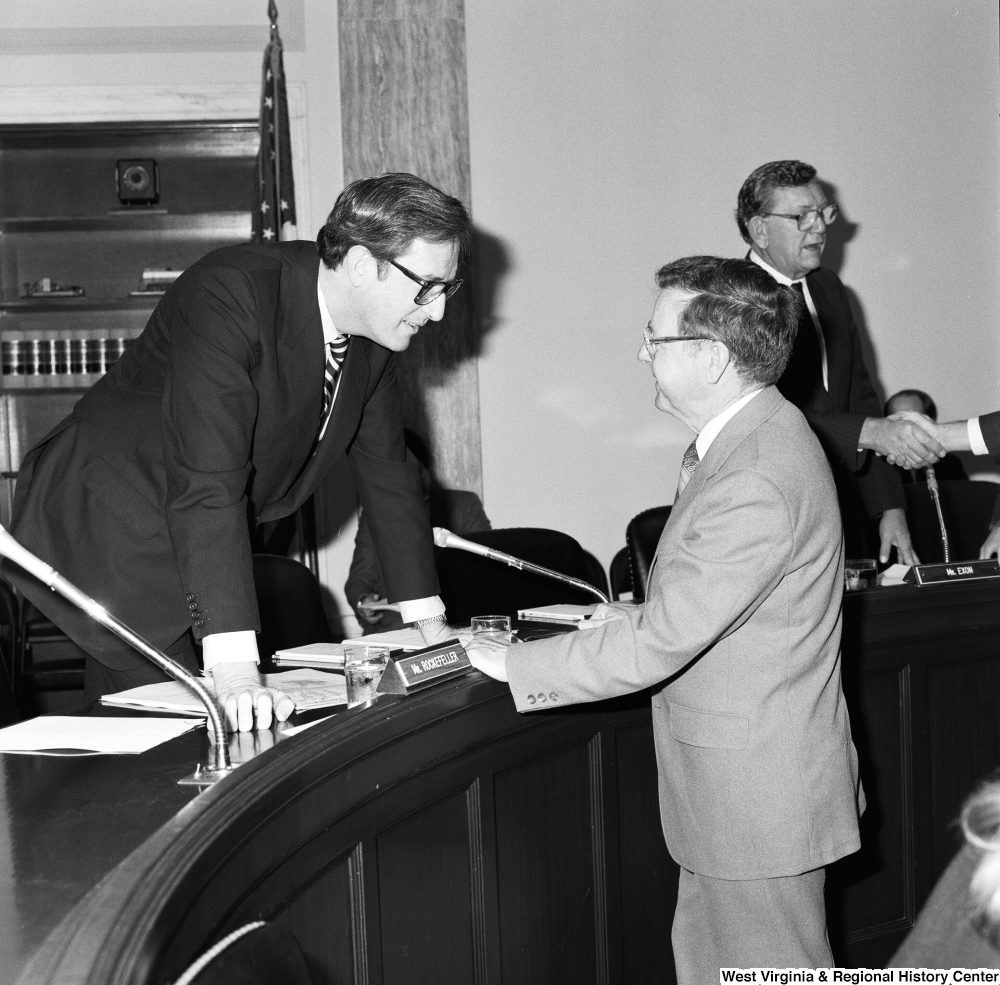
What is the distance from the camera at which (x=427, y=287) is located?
2.04m

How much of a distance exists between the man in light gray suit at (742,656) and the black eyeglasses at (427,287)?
0.39 metres

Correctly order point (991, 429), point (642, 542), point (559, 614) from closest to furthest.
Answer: point (559, 614), point (991, 429), point (642, 542)

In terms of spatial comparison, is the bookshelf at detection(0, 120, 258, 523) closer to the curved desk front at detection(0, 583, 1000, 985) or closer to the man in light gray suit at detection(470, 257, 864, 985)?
the curved desk front at detection(0, 583, 1000, 985)

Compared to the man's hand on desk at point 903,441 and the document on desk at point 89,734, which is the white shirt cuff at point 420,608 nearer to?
the document on desk at point 89,734

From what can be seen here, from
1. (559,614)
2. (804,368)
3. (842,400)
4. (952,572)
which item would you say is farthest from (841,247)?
(559,614)

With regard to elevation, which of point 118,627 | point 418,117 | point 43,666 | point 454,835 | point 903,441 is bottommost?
point 43,666

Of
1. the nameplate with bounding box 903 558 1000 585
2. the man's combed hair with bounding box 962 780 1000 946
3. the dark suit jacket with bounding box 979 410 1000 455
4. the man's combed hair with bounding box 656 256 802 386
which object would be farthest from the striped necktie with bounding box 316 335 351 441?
the dark suit jacket with bounding box 979 410 1000 455

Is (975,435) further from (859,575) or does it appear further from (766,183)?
(766,183)

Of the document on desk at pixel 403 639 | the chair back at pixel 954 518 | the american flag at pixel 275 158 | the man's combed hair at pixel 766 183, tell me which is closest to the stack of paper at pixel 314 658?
the document on desk at pixel 403 639

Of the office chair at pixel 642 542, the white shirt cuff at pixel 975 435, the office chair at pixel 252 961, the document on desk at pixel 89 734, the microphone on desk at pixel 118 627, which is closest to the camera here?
the office chair at pixel 252 961

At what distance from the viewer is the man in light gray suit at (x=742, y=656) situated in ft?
5.94

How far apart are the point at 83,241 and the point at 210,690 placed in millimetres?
5642

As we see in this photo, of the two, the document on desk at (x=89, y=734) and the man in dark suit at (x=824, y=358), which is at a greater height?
the man in dark suit at (x=824, y=358)

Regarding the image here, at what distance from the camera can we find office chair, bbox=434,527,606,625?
3.76m
